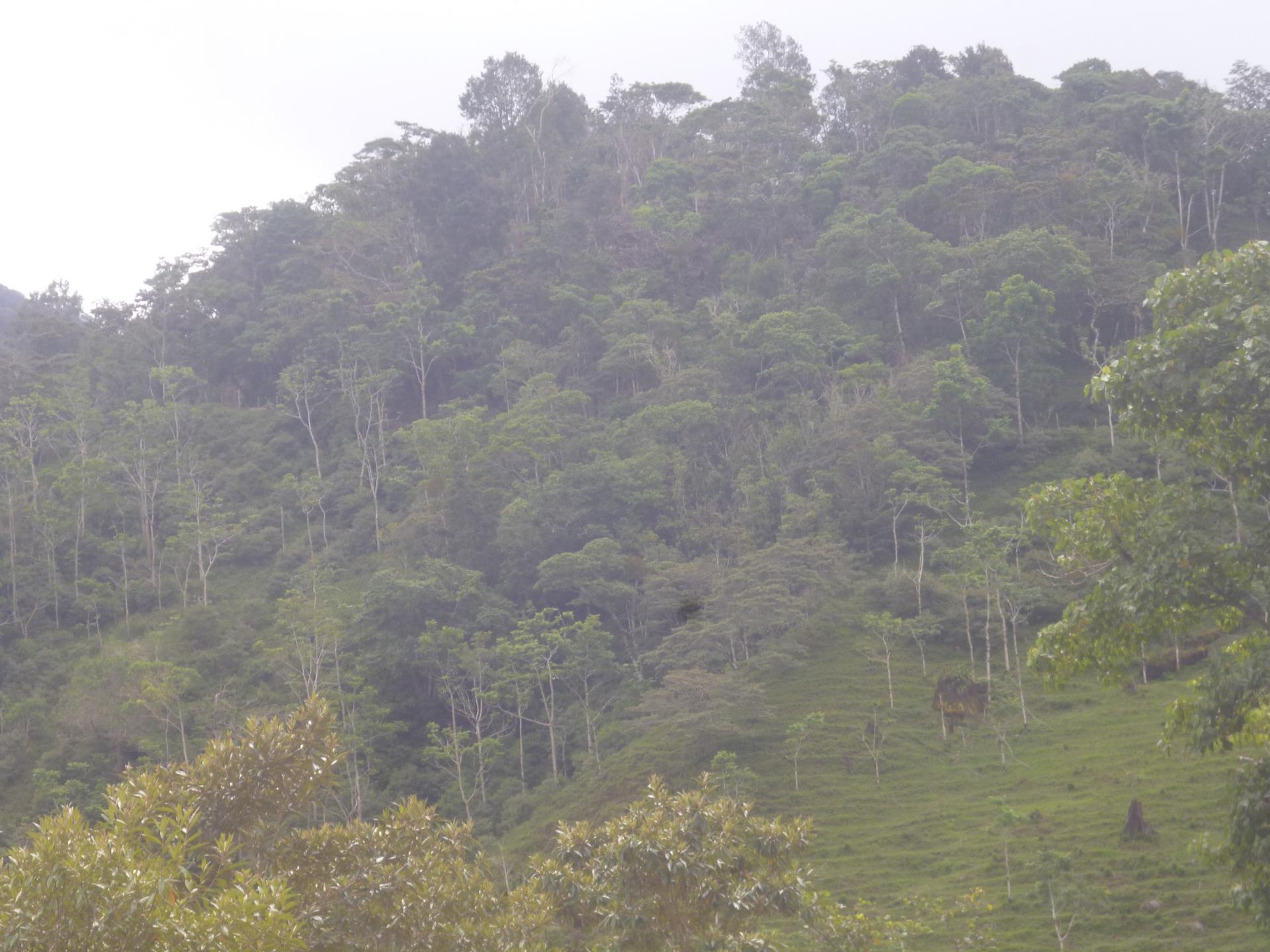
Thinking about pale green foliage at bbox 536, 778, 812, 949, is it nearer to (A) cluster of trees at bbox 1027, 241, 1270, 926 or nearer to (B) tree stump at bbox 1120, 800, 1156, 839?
(A) cluster of trees at bbox 1027, 241, 1270, 926

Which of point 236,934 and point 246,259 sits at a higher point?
point 246,259

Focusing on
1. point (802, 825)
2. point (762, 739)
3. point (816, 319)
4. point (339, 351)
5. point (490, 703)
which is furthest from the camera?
point (339, 351)

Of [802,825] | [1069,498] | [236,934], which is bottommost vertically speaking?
[802,825]

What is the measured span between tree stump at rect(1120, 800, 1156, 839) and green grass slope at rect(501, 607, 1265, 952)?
0.47ft

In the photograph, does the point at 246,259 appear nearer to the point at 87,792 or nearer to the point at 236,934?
the point at 87,792

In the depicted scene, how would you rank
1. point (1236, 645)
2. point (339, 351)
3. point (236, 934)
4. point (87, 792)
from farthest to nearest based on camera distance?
1. point (339, 351)
2. point (87, 792)
3. point (1236, 645)
4. point (236, 934)

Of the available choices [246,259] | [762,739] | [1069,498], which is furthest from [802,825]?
[246,259]

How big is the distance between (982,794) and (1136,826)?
377cm

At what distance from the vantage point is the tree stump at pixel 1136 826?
1672 cm

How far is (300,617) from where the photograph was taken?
29453 millimetres

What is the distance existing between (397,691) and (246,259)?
31.6 meters

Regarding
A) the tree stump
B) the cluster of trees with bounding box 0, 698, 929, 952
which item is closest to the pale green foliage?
the cluster of trees with bounding box 0, 698, 929, 952

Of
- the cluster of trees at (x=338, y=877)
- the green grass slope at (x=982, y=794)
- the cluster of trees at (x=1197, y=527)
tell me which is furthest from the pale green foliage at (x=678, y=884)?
the green grass slope at (x=982, y=794)

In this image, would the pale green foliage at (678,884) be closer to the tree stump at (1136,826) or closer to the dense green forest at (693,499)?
the dense green forest at (693,499)
